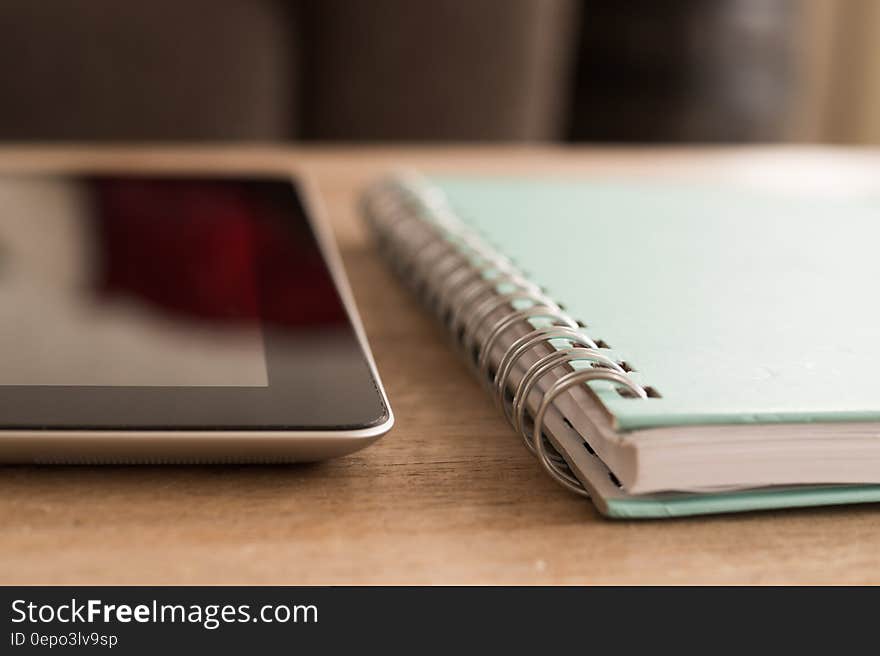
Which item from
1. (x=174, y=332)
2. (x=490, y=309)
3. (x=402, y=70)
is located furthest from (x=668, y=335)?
(x=402, y=70)

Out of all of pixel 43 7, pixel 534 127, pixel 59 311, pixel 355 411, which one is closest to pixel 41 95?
pixel 43 7

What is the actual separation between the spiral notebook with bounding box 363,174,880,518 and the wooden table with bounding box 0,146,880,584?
0.04 feet

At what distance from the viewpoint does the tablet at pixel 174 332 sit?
1.02 ft

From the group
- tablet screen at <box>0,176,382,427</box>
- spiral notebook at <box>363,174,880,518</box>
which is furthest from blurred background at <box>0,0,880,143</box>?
spiral notebook at <box>363,174,880,518</box>

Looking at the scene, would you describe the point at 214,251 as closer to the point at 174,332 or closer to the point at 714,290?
the point at 174,332

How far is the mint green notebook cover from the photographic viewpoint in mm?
315

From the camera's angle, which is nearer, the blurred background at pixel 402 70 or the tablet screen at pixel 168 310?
the tablet screen at pixel 168 310

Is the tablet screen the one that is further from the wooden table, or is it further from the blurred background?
the blurred background

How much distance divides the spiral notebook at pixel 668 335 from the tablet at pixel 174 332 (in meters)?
0.05

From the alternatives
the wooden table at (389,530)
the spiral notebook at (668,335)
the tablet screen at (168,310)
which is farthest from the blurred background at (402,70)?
the wooden table at (389,530)

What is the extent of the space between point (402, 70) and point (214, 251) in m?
1.01
